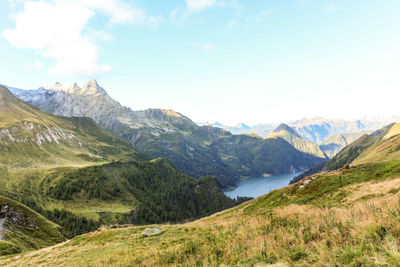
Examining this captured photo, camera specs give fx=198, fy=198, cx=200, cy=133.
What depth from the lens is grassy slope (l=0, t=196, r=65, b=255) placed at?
54.2 meters

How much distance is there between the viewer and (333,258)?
24.3 feet

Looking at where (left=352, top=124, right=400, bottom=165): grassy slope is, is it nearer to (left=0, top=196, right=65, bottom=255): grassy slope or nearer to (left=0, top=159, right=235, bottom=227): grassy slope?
(left=0, top=196, right=65, bottom=255): grassy slope

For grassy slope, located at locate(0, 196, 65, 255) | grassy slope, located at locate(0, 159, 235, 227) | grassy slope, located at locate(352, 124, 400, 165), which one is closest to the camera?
grassy slope, located at locate(0, 196, 65, 255)

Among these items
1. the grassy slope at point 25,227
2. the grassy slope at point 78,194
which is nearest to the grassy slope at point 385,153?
the grassy slope at point 25,227

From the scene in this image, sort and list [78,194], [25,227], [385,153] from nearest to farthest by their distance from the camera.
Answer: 1. [25,227]
2. [385,153]
3. [78,194]

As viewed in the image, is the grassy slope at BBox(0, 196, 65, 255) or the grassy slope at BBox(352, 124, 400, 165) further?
the grassy slope at BBox(352, 124, 400, 165)

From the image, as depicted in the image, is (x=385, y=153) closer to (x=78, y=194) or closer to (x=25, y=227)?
(x=25, y=227)

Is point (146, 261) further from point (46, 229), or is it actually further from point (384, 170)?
point (46, 229)

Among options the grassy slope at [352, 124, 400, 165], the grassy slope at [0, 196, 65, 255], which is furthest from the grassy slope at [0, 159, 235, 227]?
the grassy slope at [352, 124, 400, 165]

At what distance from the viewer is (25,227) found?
63.3 meters

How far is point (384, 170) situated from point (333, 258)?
3230cm

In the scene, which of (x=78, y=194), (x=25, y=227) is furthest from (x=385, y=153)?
(x=78, y=194)

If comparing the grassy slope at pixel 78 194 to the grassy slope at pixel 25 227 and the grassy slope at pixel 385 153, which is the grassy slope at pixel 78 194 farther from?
the grassy slope at pixel 385 153

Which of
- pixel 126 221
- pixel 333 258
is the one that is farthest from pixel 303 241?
pixel 126 221
